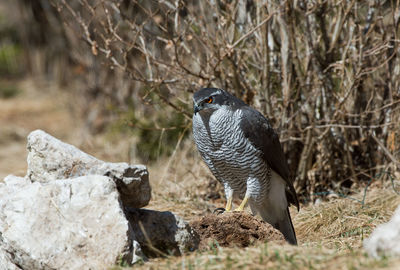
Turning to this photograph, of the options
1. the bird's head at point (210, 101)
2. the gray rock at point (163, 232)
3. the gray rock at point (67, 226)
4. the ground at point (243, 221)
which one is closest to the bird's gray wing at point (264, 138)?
the bird's head at point (210, 101)

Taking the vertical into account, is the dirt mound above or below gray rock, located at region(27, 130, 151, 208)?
below

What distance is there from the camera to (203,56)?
560cm

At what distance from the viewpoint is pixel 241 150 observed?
4.09m

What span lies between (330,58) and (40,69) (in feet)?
31.6

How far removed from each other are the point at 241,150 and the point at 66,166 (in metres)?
1.29

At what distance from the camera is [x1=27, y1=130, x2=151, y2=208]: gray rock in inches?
137

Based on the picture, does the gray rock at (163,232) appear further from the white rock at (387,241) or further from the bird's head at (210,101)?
the white rock at (387,241)

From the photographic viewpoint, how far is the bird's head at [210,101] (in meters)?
3.87

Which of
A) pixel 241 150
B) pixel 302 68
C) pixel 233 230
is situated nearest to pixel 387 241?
pixel 233 230

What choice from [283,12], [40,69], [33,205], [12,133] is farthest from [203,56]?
[40,69]

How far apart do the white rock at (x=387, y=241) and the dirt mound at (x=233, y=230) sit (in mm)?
999

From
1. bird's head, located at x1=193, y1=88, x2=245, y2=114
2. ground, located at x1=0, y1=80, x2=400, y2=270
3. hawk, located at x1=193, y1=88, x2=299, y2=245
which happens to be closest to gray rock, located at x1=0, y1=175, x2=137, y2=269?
ground, located at x1=0, y1=80, x2=400, y2=270

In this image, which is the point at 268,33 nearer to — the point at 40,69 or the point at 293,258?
the point at 293,258

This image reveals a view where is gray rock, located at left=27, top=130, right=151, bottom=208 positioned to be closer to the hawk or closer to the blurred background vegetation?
the hawk
